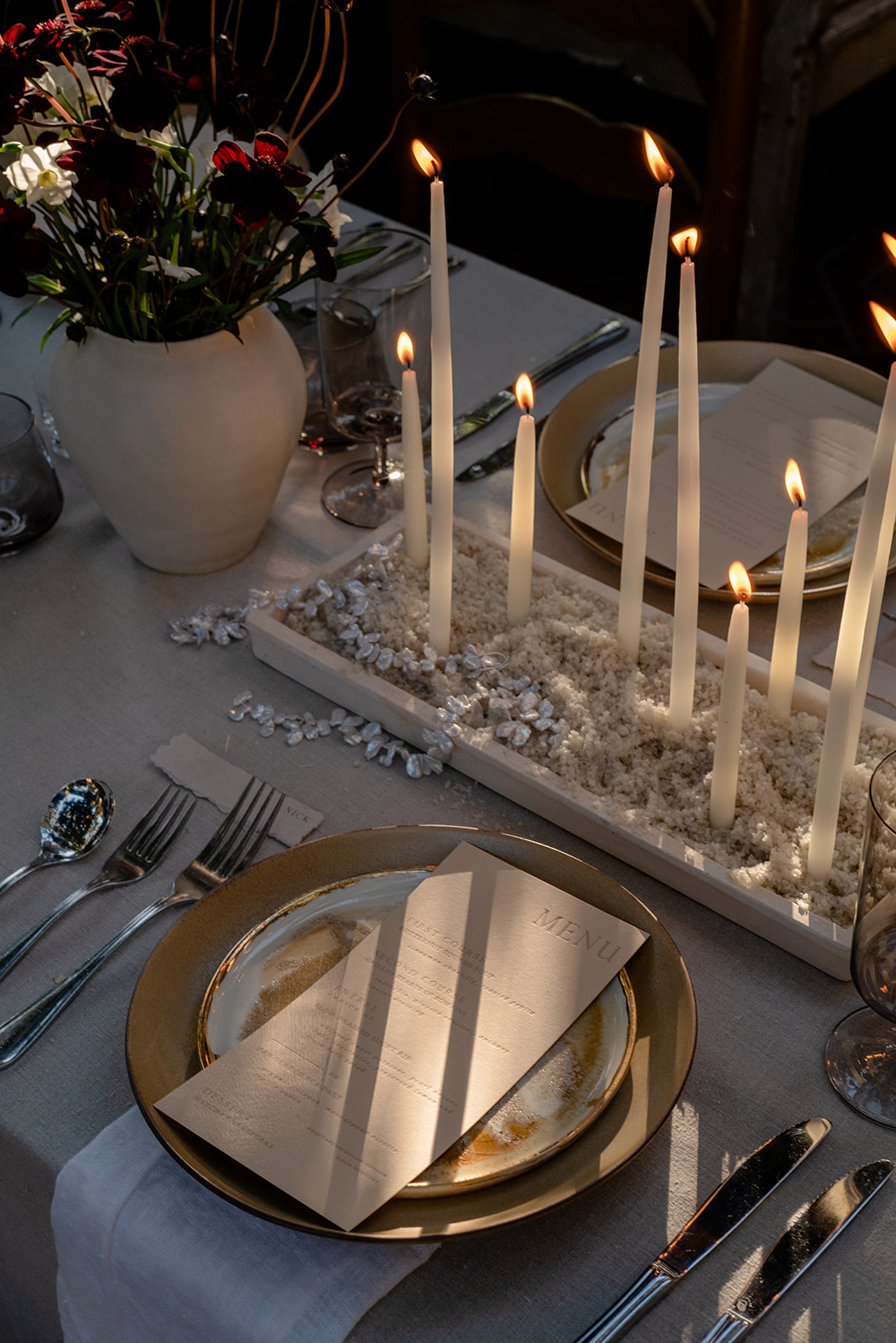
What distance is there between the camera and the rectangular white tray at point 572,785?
0.72 m

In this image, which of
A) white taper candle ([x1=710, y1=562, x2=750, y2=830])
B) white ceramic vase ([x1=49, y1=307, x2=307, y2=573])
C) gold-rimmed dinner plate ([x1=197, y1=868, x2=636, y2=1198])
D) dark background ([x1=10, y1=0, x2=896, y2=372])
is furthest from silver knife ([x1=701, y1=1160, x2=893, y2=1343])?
dark background ([x1=10, y1=0, x2=896, y2=372])

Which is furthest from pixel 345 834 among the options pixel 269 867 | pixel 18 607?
pixel 18 607

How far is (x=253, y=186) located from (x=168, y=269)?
0.09m

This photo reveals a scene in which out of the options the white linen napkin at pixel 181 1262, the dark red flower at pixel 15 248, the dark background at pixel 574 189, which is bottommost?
the dark background at pixel 574 189

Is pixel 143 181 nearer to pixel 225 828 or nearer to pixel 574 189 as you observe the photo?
pixel 225 828

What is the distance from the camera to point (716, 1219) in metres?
0.61

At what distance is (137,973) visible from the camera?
2.41ft

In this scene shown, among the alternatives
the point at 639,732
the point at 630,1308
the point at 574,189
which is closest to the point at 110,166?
the point at 639,732

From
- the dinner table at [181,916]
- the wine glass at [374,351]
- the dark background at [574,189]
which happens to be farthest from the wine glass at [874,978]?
the dark background at [574,189]

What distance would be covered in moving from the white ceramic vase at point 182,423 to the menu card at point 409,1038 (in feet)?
1.27

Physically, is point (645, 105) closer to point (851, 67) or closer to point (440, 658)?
point (851, 67)

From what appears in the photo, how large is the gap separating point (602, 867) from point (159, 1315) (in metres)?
0.36

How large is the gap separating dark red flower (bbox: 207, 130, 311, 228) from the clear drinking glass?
13.5 inches

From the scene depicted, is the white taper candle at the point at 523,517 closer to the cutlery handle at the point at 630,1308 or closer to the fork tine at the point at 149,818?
the fork tine at the point at 149,818
